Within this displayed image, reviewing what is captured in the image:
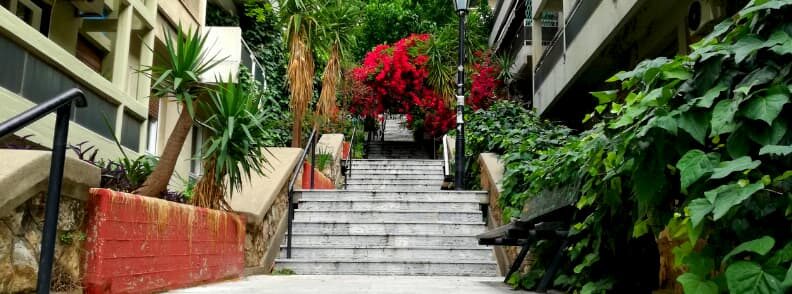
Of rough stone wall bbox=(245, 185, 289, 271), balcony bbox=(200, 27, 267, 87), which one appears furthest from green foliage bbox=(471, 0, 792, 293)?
balcony bbox=(200, 27, 267, 87)

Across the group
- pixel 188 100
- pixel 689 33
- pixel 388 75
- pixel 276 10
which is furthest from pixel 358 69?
pixel 188 100

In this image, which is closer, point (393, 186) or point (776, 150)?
point (776, 150)

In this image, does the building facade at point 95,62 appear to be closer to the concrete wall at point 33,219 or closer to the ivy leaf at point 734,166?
the concrete wall at point 33,219

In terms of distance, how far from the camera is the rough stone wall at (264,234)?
6.16 m

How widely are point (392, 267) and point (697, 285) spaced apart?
479 cm

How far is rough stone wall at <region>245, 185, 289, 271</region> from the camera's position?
616 centimetres

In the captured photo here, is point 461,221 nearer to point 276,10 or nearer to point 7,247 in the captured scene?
point 276,10

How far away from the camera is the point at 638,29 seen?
906 centimetres

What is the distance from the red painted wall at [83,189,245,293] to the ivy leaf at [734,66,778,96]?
9.94 ft

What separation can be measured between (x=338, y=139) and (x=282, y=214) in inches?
236

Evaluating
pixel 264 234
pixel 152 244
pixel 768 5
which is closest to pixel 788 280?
pixel 768 5

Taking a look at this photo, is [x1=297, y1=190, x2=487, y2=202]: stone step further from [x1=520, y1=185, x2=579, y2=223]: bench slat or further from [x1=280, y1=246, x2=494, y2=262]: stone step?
[x1=520, y1=185, x2=579, y2=223]: bench slat

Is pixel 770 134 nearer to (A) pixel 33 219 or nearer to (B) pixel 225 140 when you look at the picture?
(A) pixel 33 219

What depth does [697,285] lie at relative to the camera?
84.4 inches
